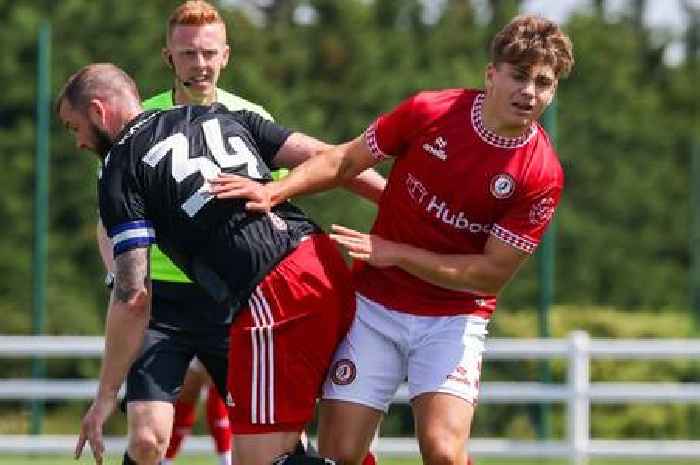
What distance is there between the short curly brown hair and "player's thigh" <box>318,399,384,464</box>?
1.31m

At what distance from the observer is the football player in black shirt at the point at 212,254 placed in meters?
6.04

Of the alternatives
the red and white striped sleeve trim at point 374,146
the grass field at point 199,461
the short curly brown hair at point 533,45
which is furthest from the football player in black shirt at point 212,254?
the grass field at point 199,461

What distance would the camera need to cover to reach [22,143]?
45.1 ft

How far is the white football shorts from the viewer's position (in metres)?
6.52

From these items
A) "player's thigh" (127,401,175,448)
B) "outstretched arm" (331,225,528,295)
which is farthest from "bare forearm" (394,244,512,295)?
"player's thigh" (127,401,175,448)

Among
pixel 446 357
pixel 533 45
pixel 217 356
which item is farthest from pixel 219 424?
pixel 533 45

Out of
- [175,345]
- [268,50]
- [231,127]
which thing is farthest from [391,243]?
[268,50]

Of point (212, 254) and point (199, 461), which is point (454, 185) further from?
point (199, 461)

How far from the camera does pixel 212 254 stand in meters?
6.13

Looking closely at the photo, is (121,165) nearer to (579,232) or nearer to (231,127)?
(231,127)

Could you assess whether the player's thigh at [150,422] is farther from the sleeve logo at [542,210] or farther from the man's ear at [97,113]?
the sleeve logo at [542,210]

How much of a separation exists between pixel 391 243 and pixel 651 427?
951cm

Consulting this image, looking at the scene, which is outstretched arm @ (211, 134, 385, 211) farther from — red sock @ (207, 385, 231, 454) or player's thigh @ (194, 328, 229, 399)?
red sock @ (207, 385, 231, 454)

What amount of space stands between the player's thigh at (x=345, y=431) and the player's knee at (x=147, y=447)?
97cm
